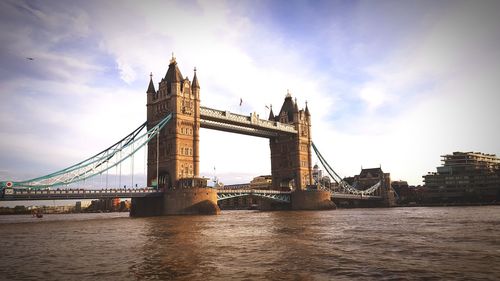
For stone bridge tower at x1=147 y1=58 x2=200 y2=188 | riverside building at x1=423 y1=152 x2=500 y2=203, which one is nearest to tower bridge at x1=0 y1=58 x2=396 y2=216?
stone bridge tower at x1=147 y1=58 x2=200 y2=188

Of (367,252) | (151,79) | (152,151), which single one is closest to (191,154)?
(152,151)

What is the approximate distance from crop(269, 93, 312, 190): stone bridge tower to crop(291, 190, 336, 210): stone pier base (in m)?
7.94

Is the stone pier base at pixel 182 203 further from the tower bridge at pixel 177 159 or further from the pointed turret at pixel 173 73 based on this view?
the pointed turret at pixel 173 73

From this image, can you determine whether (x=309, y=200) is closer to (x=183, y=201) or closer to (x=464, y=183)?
(x=183, y=201)

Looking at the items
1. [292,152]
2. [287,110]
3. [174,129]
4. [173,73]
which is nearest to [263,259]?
[174,129]

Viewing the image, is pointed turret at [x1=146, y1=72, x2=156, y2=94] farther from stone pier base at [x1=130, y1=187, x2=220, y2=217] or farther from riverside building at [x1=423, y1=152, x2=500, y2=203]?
riverside building at [x1=423, y1=152, x2=500, y2=203]

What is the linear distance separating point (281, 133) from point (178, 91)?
38.2 meters

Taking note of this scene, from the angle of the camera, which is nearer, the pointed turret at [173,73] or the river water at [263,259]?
the river water at [263,259]

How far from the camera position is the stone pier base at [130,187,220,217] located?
65.1m

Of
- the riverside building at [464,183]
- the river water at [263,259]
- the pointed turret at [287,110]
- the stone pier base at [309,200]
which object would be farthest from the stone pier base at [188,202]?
the riverside building at [464,183]

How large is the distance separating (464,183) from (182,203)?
9982cm

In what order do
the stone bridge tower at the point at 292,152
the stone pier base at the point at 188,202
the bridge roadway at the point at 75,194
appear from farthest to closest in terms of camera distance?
1. the stone bridge tower at the point at 292,152
2. the stone pier base at the point at 188,202
3. the bridge roadway at the point at 75,194

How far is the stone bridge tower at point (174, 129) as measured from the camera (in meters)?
73.0

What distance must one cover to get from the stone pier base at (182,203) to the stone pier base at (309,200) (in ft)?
104
